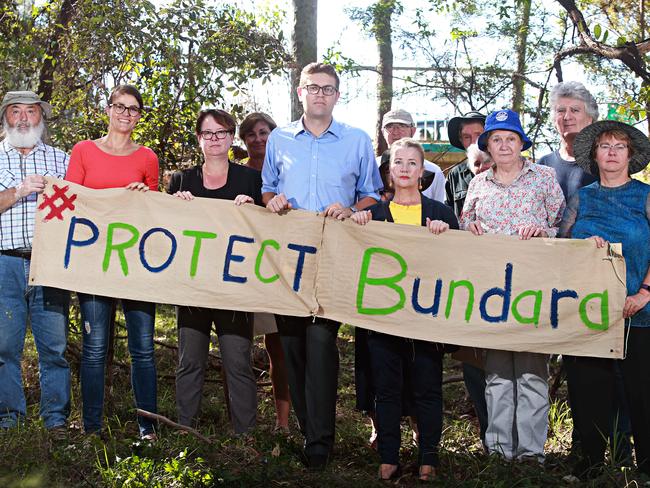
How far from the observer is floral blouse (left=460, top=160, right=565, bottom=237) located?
5086mm

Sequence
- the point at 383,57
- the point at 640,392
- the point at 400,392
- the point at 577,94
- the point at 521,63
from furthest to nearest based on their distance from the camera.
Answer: the point at 383,57, the point at 521,63, the point at 577,94, the point at 400,392, the point at 640,392

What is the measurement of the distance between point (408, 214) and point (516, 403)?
50.4 inches

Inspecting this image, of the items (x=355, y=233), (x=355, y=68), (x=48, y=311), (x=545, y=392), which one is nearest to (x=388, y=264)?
(x=355, y=233)

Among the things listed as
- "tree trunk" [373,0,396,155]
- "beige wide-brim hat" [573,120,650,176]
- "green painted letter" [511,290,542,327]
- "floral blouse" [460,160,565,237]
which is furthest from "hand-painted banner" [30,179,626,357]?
"tree trunk" [373,0,396,155]

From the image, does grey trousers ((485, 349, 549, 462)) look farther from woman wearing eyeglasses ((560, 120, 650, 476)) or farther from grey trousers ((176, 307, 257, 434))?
grey trousers ((176, 307, 257, 434))

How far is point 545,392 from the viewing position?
5047 mm

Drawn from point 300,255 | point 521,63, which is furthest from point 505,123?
point 521,63

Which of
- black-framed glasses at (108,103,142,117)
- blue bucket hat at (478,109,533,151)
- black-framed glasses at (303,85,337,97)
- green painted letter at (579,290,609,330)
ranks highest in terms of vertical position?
black-framed glasses at (303,85,337,97)

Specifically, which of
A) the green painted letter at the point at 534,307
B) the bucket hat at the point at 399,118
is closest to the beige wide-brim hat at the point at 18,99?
the bucket hat at the point at 399,118

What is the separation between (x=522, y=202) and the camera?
16.8ft

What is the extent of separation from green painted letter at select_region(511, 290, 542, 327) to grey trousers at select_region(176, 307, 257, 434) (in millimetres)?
1615

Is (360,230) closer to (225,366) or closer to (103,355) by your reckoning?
(225,366)

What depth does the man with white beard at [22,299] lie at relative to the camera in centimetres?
534

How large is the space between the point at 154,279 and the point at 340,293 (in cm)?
115
